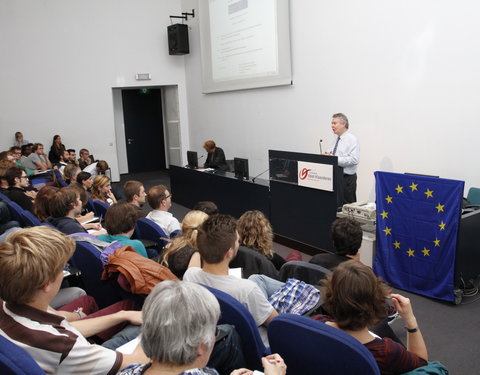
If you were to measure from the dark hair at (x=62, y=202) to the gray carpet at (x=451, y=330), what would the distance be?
2.71 metres

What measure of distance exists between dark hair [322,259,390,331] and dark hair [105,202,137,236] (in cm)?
176

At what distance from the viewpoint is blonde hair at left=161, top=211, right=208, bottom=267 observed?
8.34 feet

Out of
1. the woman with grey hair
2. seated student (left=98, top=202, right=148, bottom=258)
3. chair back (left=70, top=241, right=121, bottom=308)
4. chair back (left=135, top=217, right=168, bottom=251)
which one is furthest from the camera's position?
chair back (left=135, top=217, right=168, bottom=251)


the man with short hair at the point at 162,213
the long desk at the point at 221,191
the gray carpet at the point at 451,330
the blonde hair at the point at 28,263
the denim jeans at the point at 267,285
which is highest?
the blonde hair at the point at 28,263

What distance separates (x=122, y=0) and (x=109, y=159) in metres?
3.90

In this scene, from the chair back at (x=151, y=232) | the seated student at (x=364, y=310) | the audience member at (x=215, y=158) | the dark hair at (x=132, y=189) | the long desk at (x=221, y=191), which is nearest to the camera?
the seated student at (x=364, y=310)

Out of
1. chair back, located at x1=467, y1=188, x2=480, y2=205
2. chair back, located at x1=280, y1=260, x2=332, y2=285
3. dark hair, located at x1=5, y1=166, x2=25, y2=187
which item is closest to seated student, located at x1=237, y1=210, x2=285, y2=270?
chair back, located at x1=280, y1=260, x2=332, y2=285

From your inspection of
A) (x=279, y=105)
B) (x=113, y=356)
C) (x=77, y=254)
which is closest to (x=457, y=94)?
(x=279, y=105)

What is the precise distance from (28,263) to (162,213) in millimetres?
2317

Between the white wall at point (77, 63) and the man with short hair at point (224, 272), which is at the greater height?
the white wall at point (77, 63)

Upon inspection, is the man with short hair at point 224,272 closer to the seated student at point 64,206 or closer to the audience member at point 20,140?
the seated student at point 64,206

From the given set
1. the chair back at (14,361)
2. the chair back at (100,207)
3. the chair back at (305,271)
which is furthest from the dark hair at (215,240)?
the chair back at (100,207)

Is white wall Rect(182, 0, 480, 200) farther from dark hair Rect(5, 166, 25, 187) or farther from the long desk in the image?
dark hair Rect(5, 166, 25, 187)

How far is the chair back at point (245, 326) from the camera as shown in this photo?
163cm
